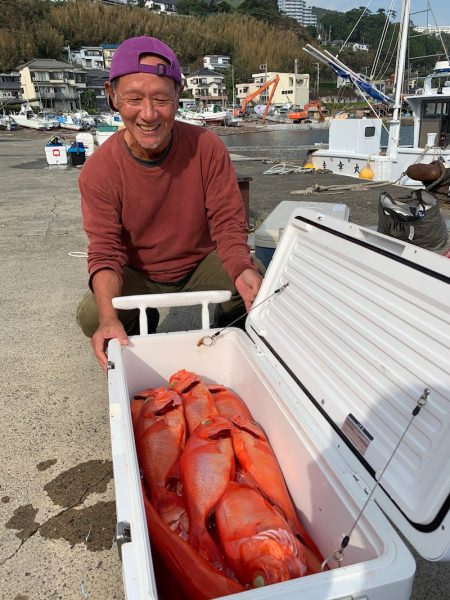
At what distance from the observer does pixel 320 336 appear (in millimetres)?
1845

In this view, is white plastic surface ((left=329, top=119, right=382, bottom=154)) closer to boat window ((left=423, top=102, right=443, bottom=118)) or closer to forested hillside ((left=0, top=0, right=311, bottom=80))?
boat window ((left=423, top=102, right=443, bottom=118))

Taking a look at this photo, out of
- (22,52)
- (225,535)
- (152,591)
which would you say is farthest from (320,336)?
(22,52)

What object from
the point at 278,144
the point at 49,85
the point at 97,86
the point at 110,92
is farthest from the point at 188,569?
the point at 97,86

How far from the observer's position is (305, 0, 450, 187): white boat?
551 inches

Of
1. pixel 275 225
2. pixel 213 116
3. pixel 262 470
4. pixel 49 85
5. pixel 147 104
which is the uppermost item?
pixel 49 85

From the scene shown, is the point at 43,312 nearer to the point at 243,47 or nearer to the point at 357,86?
the point at 357,86

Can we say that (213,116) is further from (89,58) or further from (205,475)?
(205,475)

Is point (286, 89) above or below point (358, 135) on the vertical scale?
above

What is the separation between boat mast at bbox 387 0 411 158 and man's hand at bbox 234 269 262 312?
1379cm

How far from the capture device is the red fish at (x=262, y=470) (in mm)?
1662

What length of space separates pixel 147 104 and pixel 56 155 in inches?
595

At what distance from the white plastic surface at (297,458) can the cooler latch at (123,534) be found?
0.04 meters

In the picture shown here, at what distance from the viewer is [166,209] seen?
271 cm

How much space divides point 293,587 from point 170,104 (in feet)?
7.31
